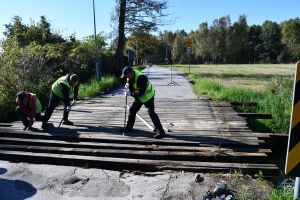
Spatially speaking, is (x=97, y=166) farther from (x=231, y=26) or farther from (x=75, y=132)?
(x=231, y=26)

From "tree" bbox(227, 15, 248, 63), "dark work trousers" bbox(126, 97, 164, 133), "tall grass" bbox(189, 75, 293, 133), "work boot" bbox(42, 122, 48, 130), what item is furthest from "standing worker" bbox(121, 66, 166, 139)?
"tree" bbox(227, 15, 248, 63)

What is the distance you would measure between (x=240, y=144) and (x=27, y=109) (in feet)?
15.7

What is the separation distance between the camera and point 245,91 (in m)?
15.0

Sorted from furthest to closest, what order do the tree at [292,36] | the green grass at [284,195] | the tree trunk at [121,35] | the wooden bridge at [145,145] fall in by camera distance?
the tree at [292,36] < the tree trunk at [121,35] < the wooden bridge at [145,145] < the green grass at [284,195]

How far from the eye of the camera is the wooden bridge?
628cm

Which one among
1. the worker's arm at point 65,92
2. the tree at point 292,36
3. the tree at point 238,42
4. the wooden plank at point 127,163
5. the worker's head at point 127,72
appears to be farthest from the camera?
the tree at point 238,42

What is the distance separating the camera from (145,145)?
7.20m

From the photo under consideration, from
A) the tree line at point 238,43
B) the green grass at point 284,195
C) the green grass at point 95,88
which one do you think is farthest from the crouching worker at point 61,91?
the tree line at point 238,43

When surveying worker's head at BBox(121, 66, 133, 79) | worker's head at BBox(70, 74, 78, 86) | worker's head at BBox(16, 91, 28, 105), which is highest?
worker's head at BBox(121, 66, 133, 79)

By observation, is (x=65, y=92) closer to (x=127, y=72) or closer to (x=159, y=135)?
(x=127, y=72)

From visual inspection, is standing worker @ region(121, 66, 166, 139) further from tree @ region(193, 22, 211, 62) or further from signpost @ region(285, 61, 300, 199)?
tree @ region(193, 22, 211, 62)

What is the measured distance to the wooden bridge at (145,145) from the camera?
20.6 ft

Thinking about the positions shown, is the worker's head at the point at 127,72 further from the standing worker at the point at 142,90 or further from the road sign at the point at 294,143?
the road sign at the point at 294,143

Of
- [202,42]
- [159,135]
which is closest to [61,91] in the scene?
[159,135]
